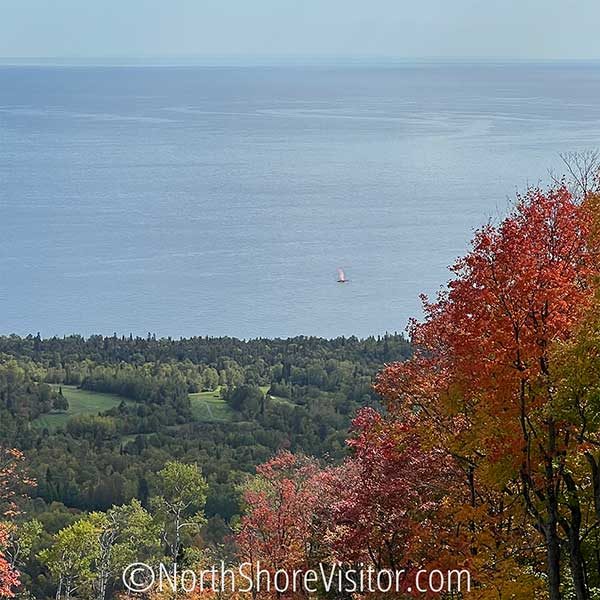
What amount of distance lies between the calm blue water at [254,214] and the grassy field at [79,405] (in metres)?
4.58

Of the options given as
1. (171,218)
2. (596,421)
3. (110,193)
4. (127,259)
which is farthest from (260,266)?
(596,421)

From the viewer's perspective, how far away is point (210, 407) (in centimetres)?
5531

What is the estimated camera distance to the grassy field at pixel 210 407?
53.9m

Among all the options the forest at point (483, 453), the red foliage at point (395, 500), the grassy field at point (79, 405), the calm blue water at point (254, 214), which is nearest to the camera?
the forest at point (483, 453)

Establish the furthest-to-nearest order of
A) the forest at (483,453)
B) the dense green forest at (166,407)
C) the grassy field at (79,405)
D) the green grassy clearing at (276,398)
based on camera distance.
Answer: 1. the green grassy clearing at (276,398)
2. the grassy field at (79,405)
3. the dense green forest at (166,407)
4. the forest at (483,453)

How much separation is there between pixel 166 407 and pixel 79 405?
5245 mm

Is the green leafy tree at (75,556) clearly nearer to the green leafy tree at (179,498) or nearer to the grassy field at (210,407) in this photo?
the green leafy tree at (179,498)

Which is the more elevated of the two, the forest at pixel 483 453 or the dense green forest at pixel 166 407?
the dense green forest at pixel 166 407

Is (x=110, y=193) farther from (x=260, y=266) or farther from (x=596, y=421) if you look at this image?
(x=596, y=421)

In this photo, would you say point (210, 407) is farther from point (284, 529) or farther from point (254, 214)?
point (284, 529)

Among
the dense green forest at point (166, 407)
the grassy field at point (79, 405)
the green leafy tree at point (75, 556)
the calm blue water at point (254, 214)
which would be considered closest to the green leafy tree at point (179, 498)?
the dense green forest at point (166, 407)

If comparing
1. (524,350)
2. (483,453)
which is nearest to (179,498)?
(483,453)

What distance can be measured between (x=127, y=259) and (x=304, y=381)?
19969 mm

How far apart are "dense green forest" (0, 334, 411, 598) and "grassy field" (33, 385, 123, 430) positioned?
70mm
